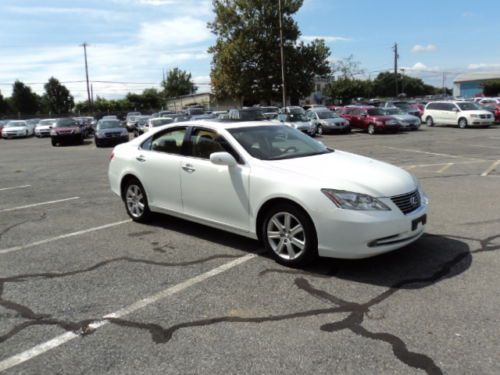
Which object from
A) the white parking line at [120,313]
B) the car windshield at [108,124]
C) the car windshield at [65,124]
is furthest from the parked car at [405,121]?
the white parking line at [120,313]

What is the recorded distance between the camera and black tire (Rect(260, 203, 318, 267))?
15.7 ft

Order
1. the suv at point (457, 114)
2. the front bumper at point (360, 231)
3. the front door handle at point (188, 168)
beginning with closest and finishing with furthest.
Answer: the front bumper at point (360, 231), the front door handle at point (188, 168), the suv at point (457, 114)

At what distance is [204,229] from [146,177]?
1.08 meters

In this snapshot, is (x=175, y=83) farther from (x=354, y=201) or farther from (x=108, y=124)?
(x=354, y=201)

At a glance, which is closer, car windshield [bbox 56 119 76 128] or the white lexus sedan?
the white lexus sedan

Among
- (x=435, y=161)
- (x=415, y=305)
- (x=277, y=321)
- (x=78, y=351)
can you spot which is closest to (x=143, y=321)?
(x=78, y=351)

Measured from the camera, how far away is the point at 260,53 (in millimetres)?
53594

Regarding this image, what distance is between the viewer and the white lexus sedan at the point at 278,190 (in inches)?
181

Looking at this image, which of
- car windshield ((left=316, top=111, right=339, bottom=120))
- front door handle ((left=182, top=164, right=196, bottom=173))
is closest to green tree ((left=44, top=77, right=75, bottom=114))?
car windshield ((left=316, top=111, right=339, bottom=120))

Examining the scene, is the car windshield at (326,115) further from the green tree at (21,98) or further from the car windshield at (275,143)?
the green tree at (21,98)

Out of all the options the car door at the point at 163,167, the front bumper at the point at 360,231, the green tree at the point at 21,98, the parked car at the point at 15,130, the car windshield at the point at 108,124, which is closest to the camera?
the front bumper at the point at 360,231

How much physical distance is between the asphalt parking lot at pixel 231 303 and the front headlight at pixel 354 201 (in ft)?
2.29

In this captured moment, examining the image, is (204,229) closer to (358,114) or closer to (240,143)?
(240,143)

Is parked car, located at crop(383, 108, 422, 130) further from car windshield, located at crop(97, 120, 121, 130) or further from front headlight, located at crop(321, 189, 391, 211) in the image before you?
front headlight, located at crop(321, 189, 391, 211)
